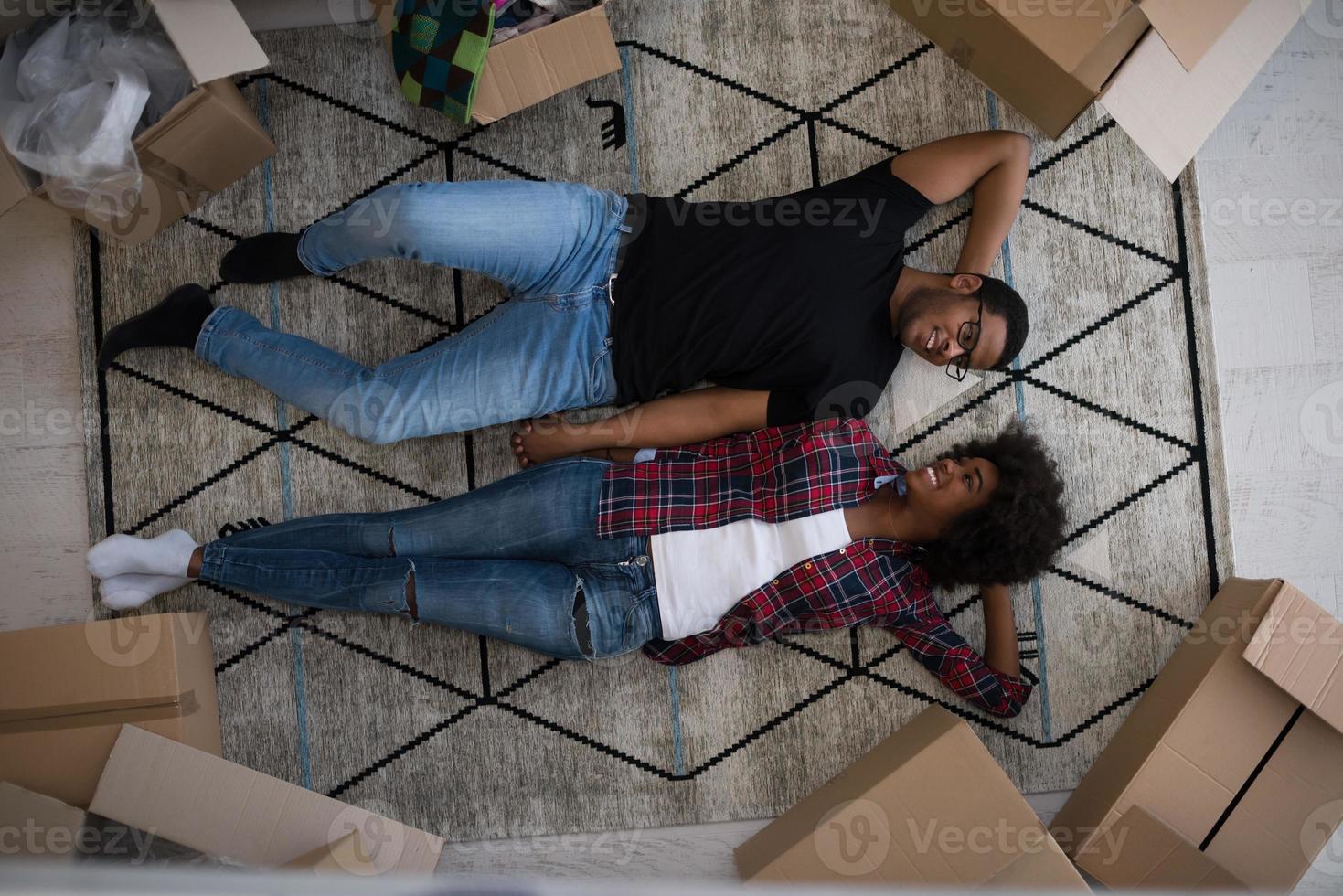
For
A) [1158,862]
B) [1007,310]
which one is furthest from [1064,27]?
[1158,862]

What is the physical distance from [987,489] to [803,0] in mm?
1110

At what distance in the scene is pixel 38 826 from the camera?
5.14ft

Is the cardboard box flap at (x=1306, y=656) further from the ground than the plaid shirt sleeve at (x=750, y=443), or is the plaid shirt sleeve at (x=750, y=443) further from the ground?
the plaid shirt sleeve at (x=750, y=443)

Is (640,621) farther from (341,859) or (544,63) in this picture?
(544,63)

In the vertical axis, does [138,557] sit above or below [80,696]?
above

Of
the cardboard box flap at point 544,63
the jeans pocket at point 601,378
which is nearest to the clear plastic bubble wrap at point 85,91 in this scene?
the cardboard box flap at point 544,63

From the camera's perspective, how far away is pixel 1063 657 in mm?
1918

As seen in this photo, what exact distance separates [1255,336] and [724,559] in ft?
4.10

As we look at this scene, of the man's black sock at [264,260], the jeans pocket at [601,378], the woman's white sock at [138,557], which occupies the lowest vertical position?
the woman's white sock at [138,557]

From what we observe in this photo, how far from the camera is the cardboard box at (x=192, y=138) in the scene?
1.59m

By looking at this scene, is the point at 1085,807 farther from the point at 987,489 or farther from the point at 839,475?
the point at 839,475

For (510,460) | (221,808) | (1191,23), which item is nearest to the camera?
(1191,23)

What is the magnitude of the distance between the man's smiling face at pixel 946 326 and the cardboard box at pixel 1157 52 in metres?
0.39

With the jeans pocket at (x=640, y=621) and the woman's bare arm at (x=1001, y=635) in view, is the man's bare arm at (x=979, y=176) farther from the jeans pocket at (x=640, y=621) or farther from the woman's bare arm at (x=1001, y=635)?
the jeans pocket at (x=640, y=621)
